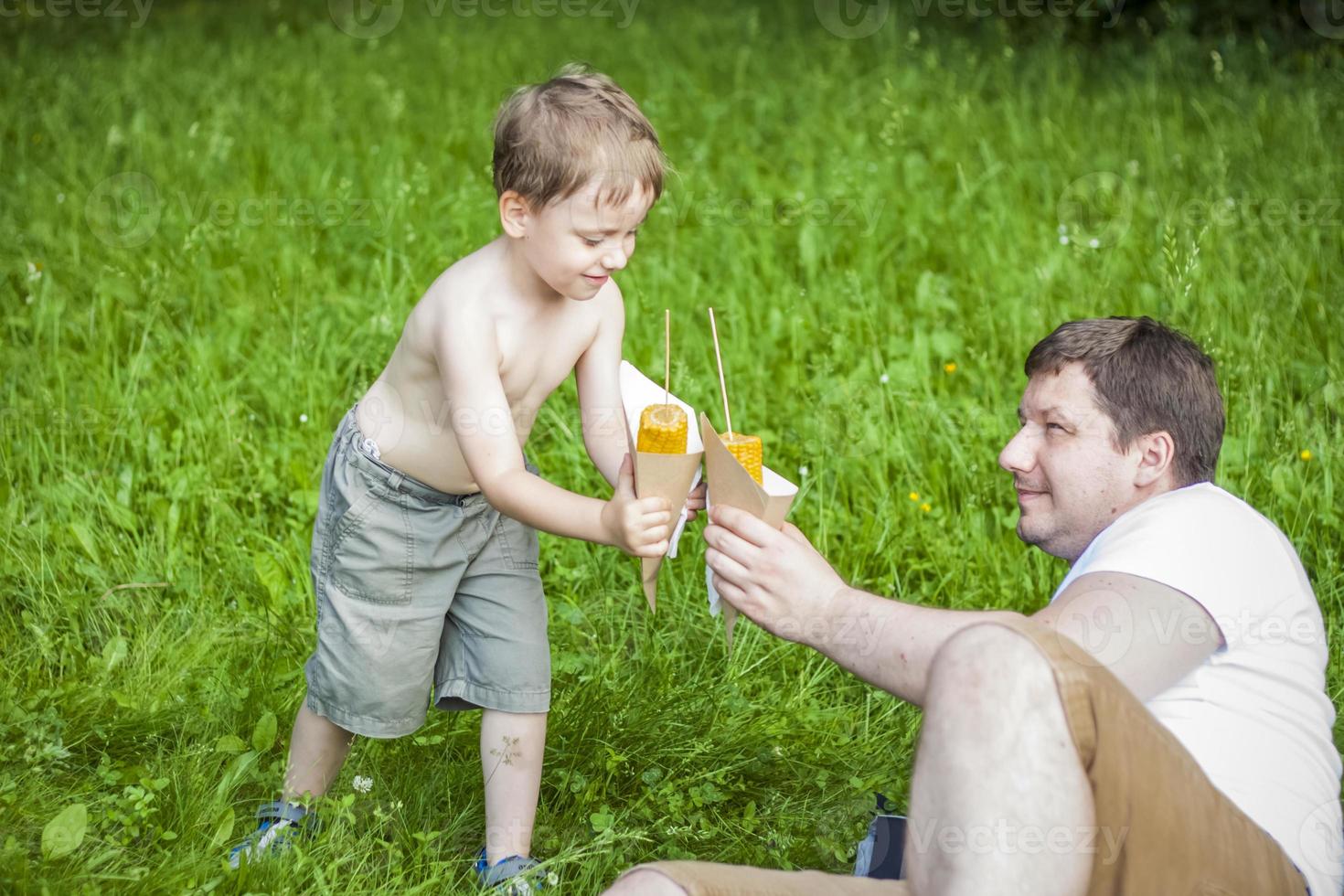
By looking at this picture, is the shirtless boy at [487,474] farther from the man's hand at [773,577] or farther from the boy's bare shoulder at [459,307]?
the man's hand at [773,577]

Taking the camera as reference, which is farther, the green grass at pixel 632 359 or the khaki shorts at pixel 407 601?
the green grass at pixel 632 359

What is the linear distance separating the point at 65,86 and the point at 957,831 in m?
5.78

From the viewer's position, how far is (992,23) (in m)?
6.93

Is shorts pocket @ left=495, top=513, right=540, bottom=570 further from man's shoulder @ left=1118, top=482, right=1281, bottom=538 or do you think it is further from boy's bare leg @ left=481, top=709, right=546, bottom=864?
man's shoulder @ left=1118, top=482, right=1281, bottom=538

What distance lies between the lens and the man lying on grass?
1569 mm

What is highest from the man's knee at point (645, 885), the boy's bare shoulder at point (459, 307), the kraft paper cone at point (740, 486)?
the boy's bare shoulder at point (459, 307)

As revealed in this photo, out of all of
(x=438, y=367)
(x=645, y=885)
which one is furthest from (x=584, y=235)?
(x=645, y=885)

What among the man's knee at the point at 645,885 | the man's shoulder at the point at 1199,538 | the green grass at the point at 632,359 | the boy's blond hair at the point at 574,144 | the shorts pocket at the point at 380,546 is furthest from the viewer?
the green grass at the point at 632,359

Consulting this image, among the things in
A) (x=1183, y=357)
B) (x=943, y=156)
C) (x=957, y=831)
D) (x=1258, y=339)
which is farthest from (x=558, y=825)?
(x=943, y=156)

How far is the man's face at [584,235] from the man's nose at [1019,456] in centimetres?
71

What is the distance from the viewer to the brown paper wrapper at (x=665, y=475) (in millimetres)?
1953

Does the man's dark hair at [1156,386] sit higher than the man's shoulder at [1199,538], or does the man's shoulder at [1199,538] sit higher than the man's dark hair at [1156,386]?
the man's dark hair at [1156,386]

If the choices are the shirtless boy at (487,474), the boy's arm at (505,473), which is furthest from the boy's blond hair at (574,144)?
the boy's arm at (505,473)

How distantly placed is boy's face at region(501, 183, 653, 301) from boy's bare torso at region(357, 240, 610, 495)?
105mm
